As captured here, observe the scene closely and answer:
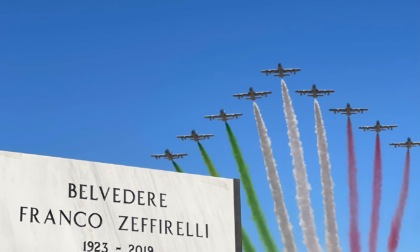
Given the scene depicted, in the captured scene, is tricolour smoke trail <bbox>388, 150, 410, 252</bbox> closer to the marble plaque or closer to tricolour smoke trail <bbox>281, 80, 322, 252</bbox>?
tricolour smoke trail <bbox>281, 80, 322, 252</bbox>

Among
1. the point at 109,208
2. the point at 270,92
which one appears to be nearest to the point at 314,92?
the point at 270,92

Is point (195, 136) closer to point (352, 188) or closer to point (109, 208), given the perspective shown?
point (352, 188)

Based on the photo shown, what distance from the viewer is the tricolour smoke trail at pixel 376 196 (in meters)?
77.1

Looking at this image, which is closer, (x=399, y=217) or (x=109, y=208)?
(x=109, y=208)

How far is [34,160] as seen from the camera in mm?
14500

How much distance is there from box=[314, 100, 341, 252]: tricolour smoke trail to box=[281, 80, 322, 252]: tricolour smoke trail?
4.86 feet

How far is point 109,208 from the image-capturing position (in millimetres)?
14906

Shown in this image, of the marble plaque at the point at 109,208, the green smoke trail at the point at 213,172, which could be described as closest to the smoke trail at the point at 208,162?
the green smoke trail at the point at 213,172

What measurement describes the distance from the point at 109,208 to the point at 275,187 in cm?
6695

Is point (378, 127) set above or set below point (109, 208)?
above

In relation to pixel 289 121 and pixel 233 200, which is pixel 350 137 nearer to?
pixel 289 121

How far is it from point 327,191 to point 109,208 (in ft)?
221

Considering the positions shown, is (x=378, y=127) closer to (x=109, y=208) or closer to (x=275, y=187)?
(x=275, y=187)

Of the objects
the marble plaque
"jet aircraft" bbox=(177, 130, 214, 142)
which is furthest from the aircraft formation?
the marble plaque
